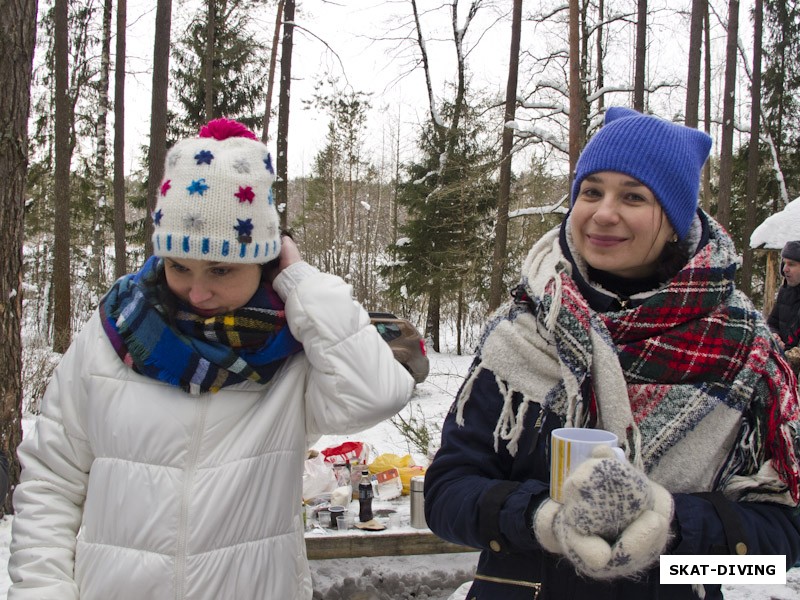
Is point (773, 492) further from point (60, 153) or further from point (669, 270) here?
point (60, 153)

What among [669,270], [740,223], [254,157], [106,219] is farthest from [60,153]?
[740,223]

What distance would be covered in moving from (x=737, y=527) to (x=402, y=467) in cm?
370

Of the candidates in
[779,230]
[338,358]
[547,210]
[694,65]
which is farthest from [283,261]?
[694,65]

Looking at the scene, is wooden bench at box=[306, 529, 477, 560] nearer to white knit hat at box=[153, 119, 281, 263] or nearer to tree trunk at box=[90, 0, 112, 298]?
white knit hat at box=[153, 119, 281, 263]

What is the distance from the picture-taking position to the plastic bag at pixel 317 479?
4191 millimetres

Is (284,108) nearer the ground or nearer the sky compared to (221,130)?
nearer the sky

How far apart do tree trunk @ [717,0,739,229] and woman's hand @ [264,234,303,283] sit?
11843 mm

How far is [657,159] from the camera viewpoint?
1.38 metres

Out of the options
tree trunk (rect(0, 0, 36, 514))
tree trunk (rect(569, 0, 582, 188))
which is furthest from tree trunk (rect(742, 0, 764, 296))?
tree trunk (rect(0, 0, 36, 514))

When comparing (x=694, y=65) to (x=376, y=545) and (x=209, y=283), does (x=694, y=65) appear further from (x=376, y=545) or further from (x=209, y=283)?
(x=209, y=283)

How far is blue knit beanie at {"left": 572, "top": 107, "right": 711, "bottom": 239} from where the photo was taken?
1378 millimetres

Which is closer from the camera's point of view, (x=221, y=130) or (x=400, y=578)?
(x=221, y=130)

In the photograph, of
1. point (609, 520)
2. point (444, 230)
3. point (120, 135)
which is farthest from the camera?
point (444, 230)

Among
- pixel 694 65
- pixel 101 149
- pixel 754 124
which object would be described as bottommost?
pixel 101 149
